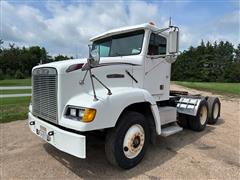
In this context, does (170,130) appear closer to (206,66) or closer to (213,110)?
(213,110)

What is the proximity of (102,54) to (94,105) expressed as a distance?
2.21 metres

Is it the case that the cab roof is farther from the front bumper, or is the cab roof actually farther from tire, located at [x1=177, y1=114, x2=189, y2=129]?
tire, located at [x1=177, y1=114, x2=189, y2=129]

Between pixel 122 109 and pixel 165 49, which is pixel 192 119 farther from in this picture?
pixel 122 109

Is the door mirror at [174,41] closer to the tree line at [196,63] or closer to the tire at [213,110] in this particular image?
the tire at [213,110]

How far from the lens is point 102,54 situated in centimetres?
516

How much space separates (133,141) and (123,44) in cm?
216

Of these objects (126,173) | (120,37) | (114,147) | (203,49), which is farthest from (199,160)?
(203,49)

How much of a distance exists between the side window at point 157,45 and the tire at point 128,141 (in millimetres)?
1565

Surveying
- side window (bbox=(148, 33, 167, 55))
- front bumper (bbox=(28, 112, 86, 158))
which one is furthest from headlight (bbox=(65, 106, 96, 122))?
side window (bbox=(148, 33, 167, 55))

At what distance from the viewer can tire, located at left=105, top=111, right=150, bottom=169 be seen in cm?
359

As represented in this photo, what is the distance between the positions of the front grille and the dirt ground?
2.89 feet

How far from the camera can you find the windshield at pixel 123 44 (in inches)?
184

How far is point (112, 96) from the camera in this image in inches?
138

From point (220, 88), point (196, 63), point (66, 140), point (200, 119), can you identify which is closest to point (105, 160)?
point (66, 140)
